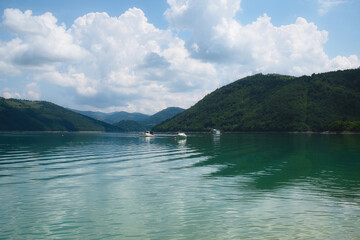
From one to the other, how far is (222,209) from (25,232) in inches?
531

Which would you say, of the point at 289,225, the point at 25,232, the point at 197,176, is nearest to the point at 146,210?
the point at 25,232

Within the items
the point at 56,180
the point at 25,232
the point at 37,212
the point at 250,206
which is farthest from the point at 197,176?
the point at 25,232

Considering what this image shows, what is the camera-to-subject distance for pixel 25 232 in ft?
55.1

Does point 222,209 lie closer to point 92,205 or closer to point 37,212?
point 92,205

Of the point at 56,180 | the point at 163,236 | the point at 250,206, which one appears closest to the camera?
the point at 163,236

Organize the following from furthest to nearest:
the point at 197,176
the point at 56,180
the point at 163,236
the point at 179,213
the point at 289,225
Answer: the point at 197,176 < the point at 56,180 < the point at 179,213 < the point at 289,225 < the point at 163,236

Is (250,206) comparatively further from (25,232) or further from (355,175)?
(355,175)

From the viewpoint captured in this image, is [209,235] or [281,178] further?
[281,178]

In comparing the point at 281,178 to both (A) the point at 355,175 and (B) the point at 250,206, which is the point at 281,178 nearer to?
(A) the point at 355,175

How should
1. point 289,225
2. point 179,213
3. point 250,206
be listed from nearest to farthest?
point 289,225 → point 179,213 → point 250,206

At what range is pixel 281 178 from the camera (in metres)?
35.2

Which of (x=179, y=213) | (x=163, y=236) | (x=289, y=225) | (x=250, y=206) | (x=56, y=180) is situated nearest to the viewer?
(x=163, y=236)

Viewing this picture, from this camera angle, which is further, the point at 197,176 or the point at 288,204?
the point at 197,176

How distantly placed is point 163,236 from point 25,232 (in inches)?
330
